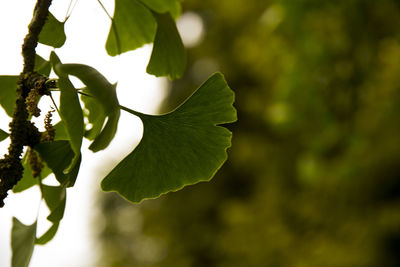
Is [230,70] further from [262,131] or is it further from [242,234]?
[242,234]

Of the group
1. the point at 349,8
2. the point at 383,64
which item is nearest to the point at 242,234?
the point at 383,64

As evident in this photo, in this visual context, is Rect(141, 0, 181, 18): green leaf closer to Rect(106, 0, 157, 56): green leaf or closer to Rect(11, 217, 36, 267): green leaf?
Rect(106, 0, 157, 56): green leaf

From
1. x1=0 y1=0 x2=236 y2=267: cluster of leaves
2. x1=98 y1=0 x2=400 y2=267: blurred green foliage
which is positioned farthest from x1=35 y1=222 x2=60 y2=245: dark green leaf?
x1=98 y1=0 x2=400 y2=267: blurred green foliage

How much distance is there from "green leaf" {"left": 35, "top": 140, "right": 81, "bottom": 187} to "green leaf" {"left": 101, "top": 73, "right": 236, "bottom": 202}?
41mm

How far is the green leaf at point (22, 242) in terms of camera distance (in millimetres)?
287

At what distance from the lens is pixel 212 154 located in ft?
1.13

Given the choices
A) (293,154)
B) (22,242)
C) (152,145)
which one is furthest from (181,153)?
(293,154)

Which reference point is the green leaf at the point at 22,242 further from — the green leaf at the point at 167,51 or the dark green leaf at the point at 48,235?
the green leaf at the point at 167,51

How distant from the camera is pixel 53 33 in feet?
1.14

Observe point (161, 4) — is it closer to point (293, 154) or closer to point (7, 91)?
point (7, 91)

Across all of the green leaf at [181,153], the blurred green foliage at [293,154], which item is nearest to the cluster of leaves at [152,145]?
the green leaf at [181,153]

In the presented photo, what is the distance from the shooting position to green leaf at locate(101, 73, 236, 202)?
34cm

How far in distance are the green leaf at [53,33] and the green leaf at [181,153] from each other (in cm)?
9

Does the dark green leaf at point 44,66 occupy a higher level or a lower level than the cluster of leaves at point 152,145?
higher
